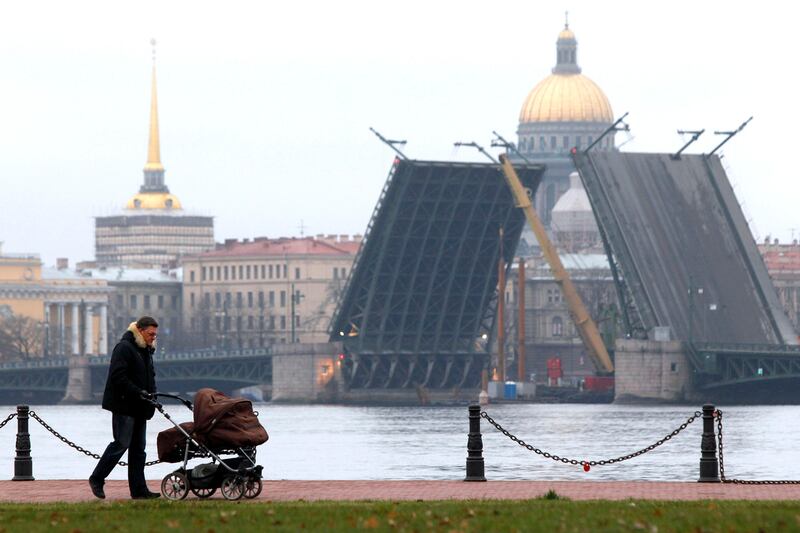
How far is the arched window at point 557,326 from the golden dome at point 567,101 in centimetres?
5371

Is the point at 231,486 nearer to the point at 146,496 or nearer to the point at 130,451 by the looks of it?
the point at 146,496

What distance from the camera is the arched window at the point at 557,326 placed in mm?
130125

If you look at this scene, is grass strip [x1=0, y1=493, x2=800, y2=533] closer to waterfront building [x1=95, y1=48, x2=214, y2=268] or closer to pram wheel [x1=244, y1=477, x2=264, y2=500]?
pram wheel [x1=244, y1=477, x2=264, y2=500]

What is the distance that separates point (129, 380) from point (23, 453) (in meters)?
2.79

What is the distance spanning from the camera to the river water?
3284 centimetres

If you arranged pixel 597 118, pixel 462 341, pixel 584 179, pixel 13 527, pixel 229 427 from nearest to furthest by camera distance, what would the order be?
pixel 13 527
pixel 229 427
pixel 584 179
pixel 462 341
pixel 597 118

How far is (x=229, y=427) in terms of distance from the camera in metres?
17.3

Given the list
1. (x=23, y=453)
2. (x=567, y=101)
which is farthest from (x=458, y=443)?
(x=567, y=101)

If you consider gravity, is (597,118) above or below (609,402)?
above

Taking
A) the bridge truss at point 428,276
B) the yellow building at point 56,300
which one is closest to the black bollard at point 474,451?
the bridge truss at point 428,276

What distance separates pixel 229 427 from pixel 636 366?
60507 millimetres

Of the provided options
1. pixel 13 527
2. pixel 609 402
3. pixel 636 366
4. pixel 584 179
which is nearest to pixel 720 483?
pixel 13 527

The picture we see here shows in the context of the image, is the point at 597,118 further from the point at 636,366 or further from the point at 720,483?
the point at 720,483

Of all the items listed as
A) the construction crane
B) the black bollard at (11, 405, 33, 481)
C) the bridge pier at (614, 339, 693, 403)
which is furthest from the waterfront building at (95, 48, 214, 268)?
Answer: the black bollard at (11, 405, 33, 481)
